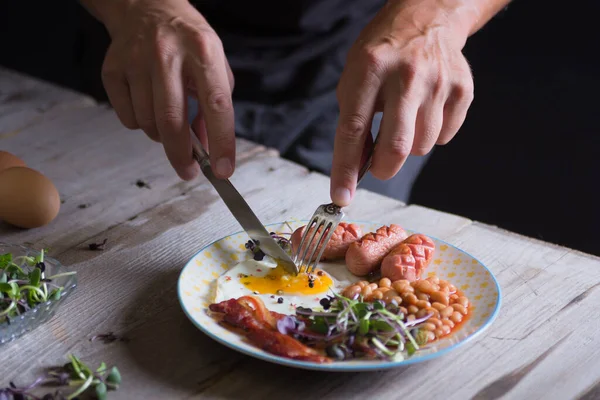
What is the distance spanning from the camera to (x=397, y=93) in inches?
48.9

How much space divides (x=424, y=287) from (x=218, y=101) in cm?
51

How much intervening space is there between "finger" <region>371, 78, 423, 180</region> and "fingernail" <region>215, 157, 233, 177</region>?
28cm

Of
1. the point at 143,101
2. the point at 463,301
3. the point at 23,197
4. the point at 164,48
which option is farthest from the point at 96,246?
the point at 463,301

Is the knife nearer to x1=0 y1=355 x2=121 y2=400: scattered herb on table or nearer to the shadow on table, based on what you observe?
the shadow on table

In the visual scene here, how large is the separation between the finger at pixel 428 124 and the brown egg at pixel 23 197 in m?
0.76

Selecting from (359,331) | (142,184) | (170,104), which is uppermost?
(170,104)

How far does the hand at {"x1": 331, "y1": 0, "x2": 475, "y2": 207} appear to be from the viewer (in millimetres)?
1229

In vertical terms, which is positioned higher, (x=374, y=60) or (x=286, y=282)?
(x=374, y=60)

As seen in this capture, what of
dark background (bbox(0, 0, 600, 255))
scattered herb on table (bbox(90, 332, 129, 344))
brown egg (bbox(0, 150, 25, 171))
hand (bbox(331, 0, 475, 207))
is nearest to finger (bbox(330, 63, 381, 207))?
hand (bbox(331, 0, 475, 207))

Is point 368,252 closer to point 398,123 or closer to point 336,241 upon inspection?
point 336,241

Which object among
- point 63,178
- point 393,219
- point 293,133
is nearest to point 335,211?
point 393,219

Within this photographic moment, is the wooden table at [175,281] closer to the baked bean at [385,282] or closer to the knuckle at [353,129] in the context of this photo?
the baked bean at [385,282]

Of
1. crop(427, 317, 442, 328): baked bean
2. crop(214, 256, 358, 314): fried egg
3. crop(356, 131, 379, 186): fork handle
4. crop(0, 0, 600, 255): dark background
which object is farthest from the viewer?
Result: crop(0, 0, 600, 255): dark background

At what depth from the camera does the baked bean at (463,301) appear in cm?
115
